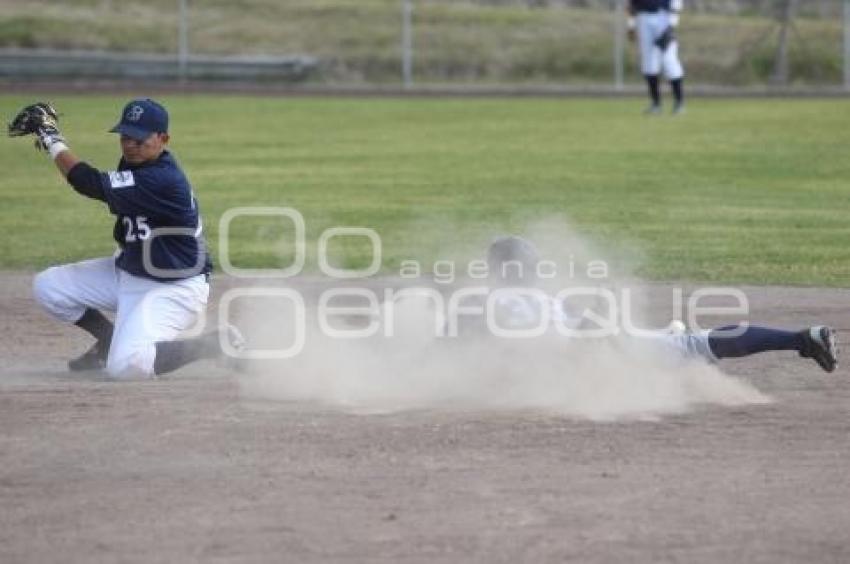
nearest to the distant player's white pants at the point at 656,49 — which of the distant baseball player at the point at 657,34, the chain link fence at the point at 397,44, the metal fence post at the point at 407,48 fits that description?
the distant baseball player at the point at 657,34

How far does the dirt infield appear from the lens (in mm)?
6578

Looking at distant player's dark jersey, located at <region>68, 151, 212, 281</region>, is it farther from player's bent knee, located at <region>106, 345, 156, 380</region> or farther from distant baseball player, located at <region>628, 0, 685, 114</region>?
distant baseball player, located at <region>628, 0, 685, 114</region>

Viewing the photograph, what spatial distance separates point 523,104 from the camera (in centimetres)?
3152

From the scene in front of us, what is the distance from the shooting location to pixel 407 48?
119 feet

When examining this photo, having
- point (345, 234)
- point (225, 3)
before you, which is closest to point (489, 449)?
point (345, 234)

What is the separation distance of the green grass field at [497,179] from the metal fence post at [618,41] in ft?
16.4

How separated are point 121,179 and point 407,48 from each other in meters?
26.8

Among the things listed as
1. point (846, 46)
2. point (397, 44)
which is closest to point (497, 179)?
point (846, 46)

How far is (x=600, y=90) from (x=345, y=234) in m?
19.1

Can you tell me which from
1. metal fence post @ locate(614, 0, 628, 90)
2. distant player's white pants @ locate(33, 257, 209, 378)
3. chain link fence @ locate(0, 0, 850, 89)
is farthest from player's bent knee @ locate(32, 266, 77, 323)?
metal fence post @ locate(614, 0, 628, 90)

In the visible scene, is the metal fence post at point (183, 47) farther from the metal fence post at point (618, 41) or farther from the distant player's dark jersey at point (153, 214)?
the distant player's dark jersey at point (153, 214)

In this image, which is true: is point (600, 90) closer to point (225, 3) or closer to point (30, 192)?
point (225, 3)

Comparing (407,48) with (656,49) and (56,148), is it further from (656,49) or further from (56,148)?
(56,148)

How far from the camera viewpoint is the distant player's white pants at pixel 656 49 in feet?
87.4
